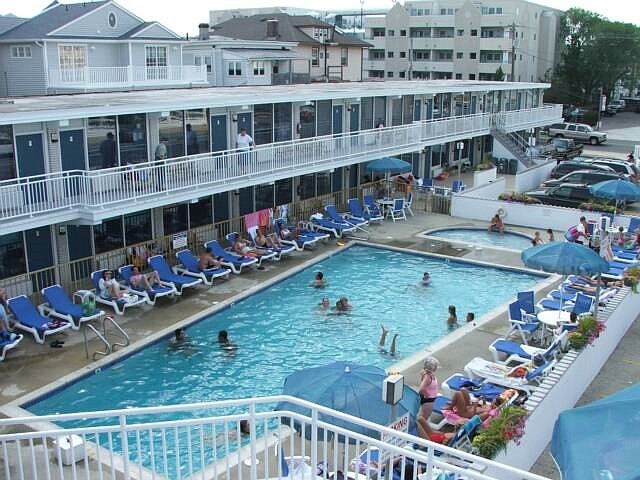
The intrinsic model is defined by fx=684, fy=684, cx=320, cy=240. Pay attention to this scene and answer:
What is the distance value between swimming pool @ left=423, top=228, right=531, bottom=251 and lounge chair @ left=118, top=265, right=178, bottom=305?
11.1 metres

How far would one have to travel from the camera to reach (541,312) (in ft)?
53.5

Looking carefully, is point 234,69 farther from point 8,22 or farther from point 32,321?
point 32,321

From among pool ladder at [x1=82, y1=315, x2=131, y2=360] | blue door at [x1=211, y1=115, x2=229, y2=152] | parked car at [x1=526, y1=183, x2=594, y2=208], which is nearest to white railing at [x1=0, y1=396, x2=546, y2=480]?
pool ladder at [x1=82, y1=315, x2=131, y2=360]

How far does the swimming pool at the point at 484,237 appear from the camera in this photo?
A: 82.5 ft

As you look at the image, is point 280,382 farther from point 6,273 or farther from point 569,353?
point 6,273

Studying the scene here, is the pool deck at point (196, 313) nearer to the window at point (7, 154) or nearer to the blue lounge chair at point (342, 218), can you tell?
the blue lounge chair at point (342, 218)

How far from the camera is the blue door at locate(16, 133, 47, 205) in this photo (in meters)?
16.5

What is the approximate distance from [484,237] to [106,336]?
15283 mm

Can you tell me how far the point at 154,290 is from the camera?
18094mm

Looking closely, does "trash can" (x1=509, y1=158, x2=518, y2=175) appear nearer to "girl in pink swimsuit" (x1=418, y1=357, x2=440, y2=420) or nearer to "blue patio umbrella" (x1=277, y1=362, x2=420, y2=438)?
"girl in pink swimsuit" (x1=418, y1=357, x2=440, y2=420)

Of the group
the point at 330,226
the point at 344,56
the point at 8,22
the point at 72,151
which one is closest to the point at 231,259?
the point at 330,226

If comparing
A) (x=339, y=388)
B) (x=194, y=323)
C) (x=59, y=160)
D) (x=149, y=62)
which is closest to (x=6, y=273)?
(x=59, y=160)

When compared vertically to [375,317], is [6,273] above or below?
above

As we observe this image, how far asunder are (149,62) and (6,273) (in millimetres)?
27859
